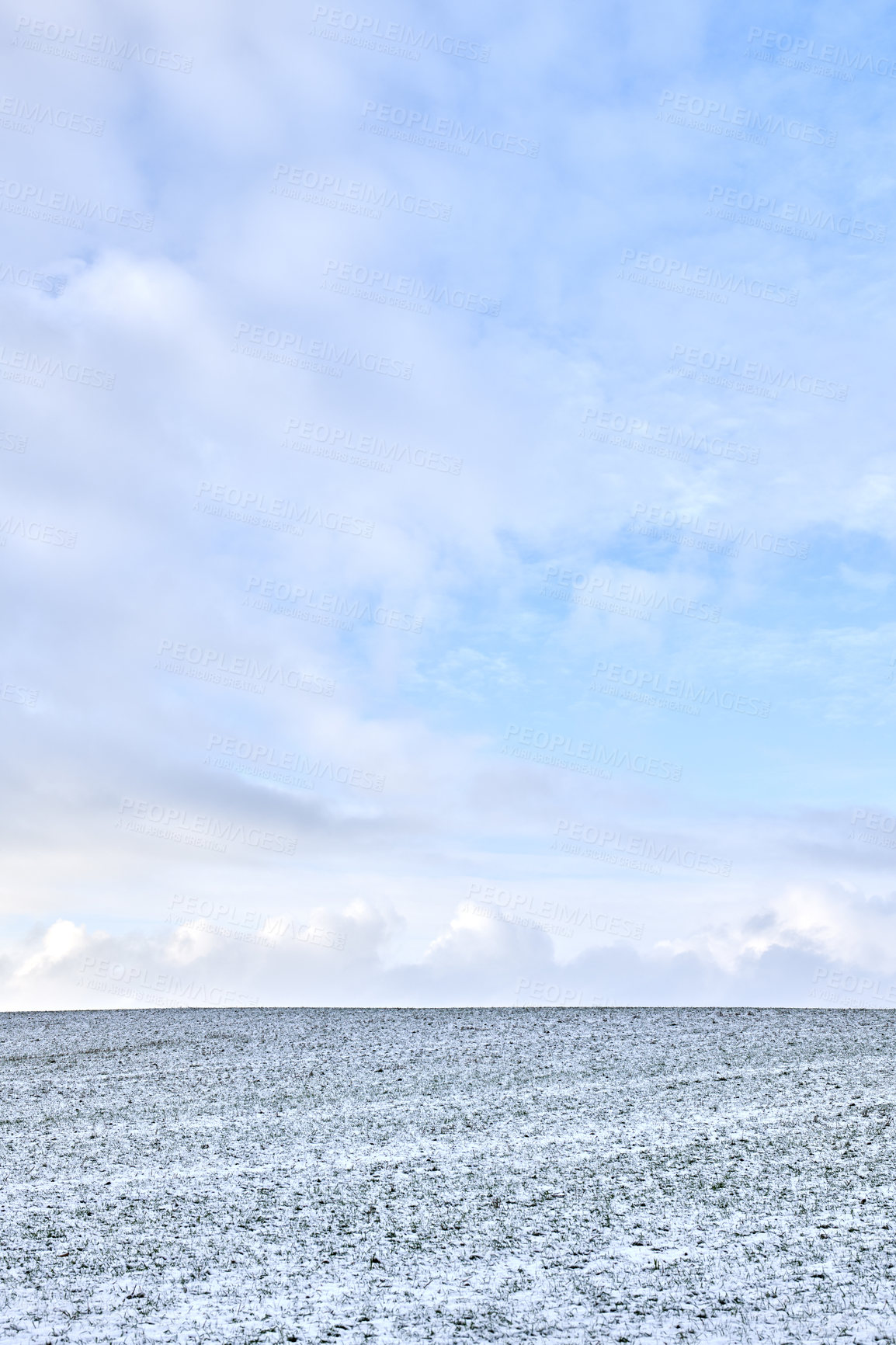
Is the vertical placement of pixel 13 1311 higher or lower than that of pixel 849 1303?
lower

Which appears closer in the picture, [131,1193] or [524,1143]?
[131,1193]

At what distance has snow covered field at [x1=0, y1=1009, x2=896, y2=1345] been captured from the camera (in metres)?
9.58

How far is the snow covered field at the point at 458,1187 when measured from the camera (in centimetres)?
958

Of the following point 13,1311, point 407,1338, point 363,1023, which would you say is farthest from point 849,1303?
point 363,1023

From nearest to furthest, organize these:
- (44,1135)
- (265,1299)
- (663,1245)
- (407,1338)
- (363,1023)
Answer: (407,1338) → (265,1299) → (663,1245) → (44,1135) → (363,1023)

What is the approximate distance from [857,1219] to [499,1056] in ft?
36.3

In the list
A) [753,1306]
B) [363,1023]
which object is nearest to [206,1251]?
[753,1306]

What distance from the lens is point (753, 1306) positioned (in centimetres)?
934

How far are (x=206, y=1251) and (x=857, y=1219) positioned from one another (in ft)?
25.6

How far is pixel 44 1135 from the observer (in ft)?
57.9

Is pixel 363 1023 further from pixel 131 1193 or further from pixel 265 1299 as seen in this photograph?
pixel 265 1299

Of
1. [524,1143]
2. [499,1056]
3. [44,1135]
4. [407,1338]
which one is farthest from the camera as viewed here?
[499,1056]

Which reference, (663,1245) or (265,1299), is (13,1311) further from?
(663,1245)

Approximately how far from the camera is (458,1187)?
1343cm
